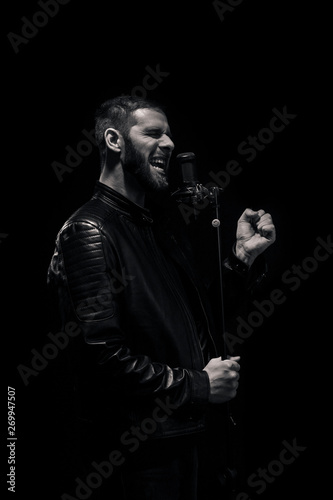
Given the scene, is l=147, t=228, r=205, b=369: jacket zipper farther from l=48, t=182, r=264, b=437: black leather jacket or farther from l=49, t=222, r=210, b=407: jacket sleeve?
l=49, t=222, r=210, b=407: jacket sleeve

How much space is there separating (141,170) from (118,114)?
0.22 metres

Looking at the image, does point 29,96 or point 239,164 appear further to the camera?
point 239,164

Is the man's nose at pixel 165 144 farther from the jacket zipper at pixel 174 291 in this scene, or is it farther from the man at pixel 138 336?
the jacket zipper at pixel 174 291

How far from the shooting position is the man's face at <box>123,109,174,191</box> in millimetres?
1624

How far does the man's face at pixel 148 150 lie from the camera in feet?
5.33

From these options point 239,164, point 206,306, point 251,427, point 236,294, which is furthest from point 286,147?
point 251,427

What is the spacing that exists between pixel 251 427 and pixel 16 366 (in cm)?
110

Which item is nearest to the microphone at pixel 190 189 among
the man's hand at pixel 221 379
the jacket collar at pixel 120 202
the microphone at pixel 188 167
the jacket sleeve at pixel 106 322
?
the microphone at pixel 188 167

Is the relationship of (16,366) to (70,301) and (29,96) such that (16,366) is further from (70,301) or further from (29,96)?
(29,96)

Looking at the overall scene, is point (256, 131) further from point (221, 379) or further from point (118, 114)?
point (221, 379)

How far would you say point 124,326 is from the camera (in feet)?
4.81

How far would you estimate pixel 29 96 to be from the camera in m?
1.99

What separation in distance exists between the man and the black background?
20.7 inches

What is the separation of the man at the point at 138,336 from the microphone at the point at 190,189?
0.23 feet
